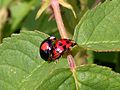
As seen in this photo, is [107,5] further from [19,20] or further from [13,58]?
[19,20]

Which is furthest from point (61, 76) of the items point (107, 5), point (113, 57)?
point (113, 57)

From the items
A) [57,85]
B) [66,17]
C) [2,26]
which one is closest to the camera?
[57,85]

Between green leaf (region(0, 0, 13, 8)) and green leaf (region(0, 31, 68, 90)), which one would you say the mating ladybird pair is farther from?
green leaf (region(0, 0, 13, 8))

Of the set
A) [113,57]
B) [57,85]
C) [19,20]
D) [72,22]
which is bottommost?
[113,57]

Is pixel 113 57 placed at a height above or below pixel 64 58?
below

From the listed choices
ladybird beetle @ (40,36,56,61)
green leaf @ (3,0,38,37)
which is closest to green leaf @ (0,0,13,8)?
green leaf @ (3,0,38,37)

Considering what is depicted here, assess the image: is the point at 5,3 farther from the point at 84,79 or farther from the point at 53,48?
the point at 84,79

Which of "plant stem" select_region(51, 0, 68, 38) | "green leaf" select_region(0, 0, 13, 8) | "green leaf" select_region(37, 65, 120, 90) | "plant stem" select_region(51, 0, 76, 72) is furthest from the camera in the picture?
"green leaf" select_region(0, 0, 13, 8)
